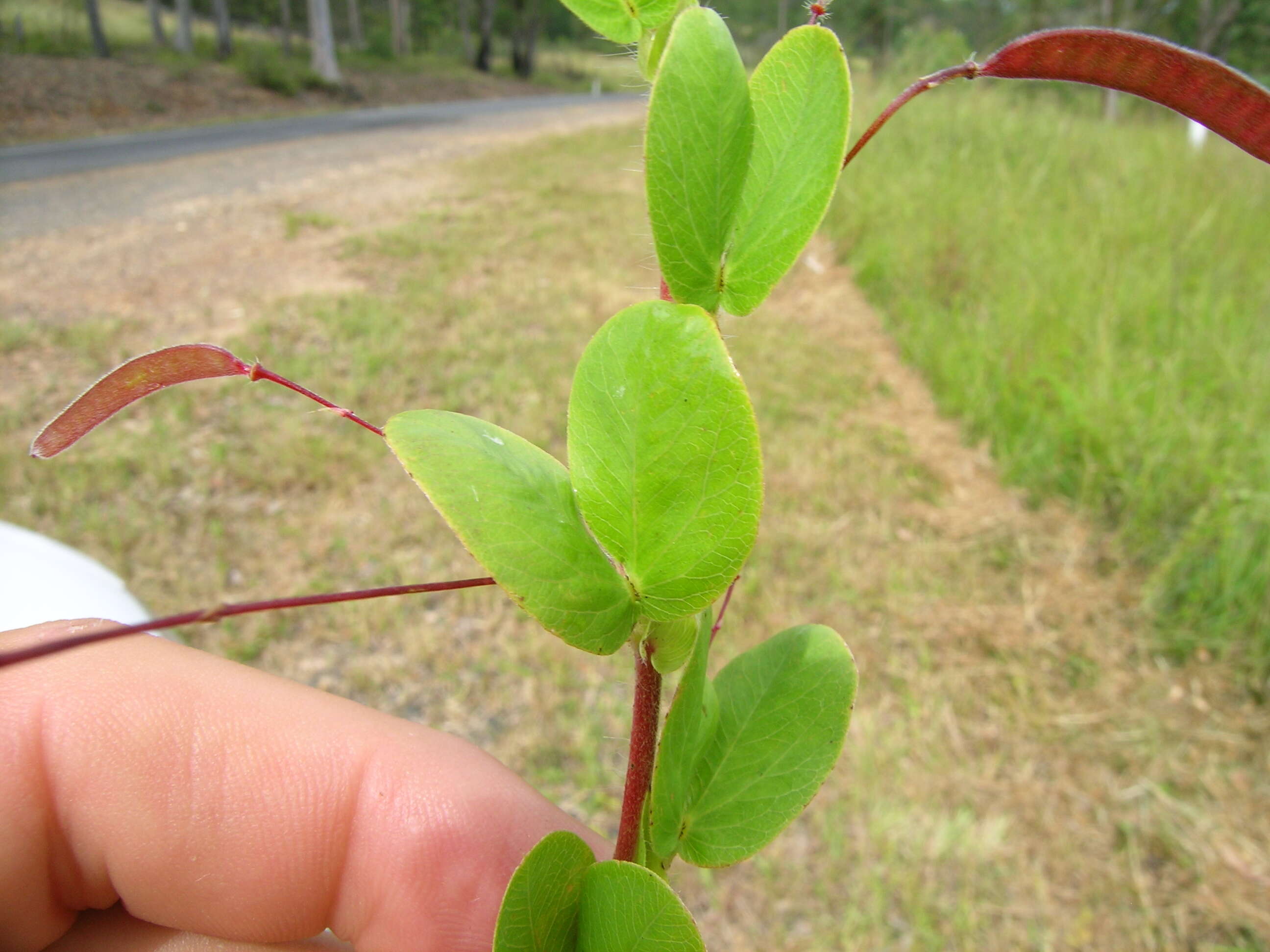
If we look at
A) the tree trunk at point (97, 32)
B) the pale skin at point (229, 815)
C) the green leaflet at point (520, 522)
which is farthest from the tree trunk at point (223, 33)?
the green leaflet at point (520, 522)

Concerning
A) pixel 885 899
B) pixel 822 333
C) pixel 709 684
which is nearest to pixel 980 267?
pixel 822 333

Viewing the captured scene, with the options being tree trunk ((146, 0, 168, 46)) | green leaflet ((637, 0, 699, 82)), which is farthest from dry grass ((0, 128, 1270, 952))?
tree trunk ((146, 0, 168, 46))

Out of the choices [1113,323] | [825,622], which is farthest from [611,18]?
[1113,323]

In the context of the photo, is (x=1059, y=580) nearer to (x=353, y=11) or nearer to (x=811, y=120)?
(x=811, y=120)

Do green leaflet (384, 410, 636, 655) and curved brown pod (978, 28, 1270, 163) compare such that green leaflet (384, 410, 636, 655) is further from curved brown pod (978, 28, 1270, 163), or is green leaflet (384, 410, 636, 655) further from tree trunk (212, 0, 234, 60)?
tree trunk (212, 0, 234, 60)

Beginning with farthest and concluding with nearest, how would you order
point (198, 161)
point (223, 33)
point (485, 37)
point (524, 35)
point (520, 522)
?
point (524, 35), point (485, 37), point (223, 33), point (198, 161), point (520, 522)

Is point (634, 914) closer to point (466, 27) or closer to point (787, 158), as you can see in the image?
point (787, 158)
